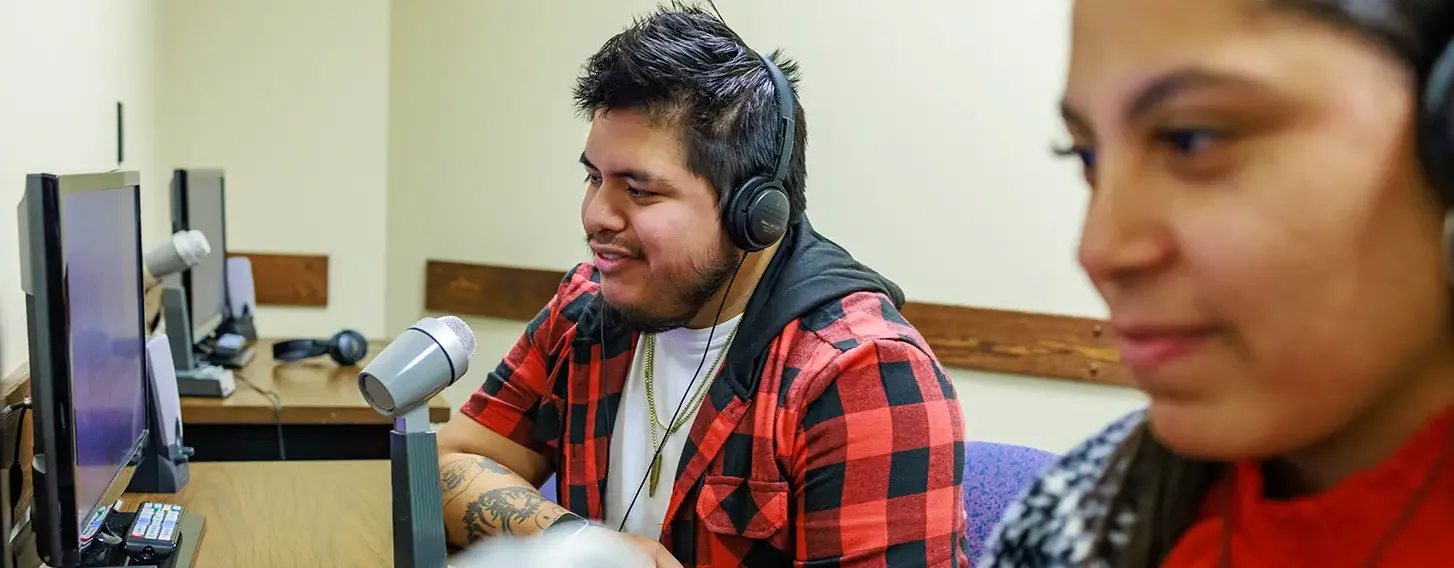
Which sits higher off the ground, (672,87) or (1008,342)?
(672,87)

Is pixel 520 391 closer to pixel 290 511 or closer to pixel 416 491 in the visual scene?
pixel 290 511

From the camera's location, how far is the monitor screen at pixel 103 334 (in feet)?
3.14

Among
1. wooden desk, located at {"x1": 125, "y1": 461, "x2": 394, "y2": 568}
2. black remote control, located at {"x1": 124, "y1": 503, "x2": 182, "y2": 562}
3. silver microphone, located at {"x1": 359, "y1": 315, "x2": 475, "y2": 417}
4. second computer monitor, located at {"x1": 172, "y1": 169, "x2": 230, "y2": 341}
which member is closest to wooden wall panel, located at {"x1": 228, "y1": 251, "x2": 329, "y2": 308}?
second computer monitor, located at {"x1": 172, "y1": 169, "x2": 230, "y2": 341}

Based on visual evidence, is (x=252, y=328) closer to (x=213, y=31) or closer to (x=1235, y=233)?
(x=213, y=31)

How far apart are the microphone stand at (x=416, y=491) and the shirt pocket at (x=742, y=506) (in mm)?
415

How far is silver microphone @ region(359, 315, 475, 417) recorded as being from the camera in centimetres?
88

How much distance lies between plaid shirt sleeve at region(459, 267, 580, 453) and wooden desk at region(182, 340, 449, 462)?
421 mm

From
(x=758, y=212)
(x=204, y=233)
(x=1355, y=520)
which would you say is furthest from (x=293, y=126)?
(x=1355, y=520)

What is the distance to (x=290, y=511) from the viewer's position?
1.50 m

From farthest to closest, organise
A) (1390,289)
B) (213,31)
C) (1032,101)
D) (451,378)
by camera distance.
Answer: (213,31)
(1032,101)
(451,378)
(1390,289)

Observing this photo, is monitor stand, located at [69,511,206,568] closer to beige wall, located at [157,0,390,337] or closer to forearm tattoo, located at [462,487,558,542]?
forearm tattoo, located at [462,487,558,542]

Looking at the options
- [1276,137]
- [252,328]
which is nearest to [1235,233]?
[1276,137]

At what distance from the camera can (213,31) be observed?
Result: 9.09 ft

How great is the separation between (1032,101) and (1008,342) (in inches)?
21.5
